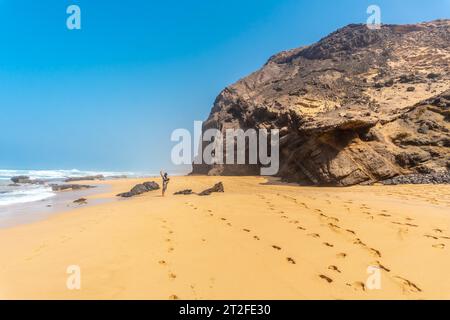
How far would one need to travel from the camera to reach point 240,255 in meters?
4.42

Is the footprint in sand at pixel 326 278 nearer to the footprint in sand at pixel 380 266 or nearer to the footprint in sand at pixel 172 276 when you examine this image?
the footprint in sand at pixel 380 266

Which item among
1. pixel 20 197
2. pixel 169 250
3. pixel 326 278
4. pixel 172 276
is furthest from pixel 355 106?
pixel 20 197

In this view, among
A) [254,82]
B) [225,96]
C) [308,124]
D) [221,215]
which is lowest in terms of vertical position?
[221,215]

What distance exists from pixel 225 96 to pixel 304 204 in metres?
39.2

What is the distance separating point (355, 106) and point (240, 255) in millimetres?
25938

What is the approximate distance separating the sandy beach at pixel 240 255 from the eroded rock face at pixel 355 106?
766 centimetres

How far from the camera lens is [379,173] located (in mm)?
13766

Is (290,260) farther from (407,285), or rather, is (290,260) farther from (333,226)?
(333,226)

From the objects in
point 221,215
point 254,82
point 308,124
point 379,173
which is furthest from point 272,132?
point 254,82

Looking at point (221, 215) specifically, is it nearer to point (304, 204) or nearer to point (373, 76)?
point (304, 204)

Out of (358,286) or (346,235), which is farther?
(346,235)

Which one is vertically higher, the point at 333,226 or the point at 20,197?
the point at 333,226

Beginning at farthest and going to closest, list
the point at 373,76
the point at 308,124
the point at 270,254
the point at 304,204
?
1. the point at 373,76
2. the point at 308,124
3. the point at 304,204
4. the point at 270,254

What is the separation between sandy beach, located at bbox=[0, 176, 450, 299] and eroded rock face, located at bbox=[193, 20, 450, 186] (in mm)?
7665
